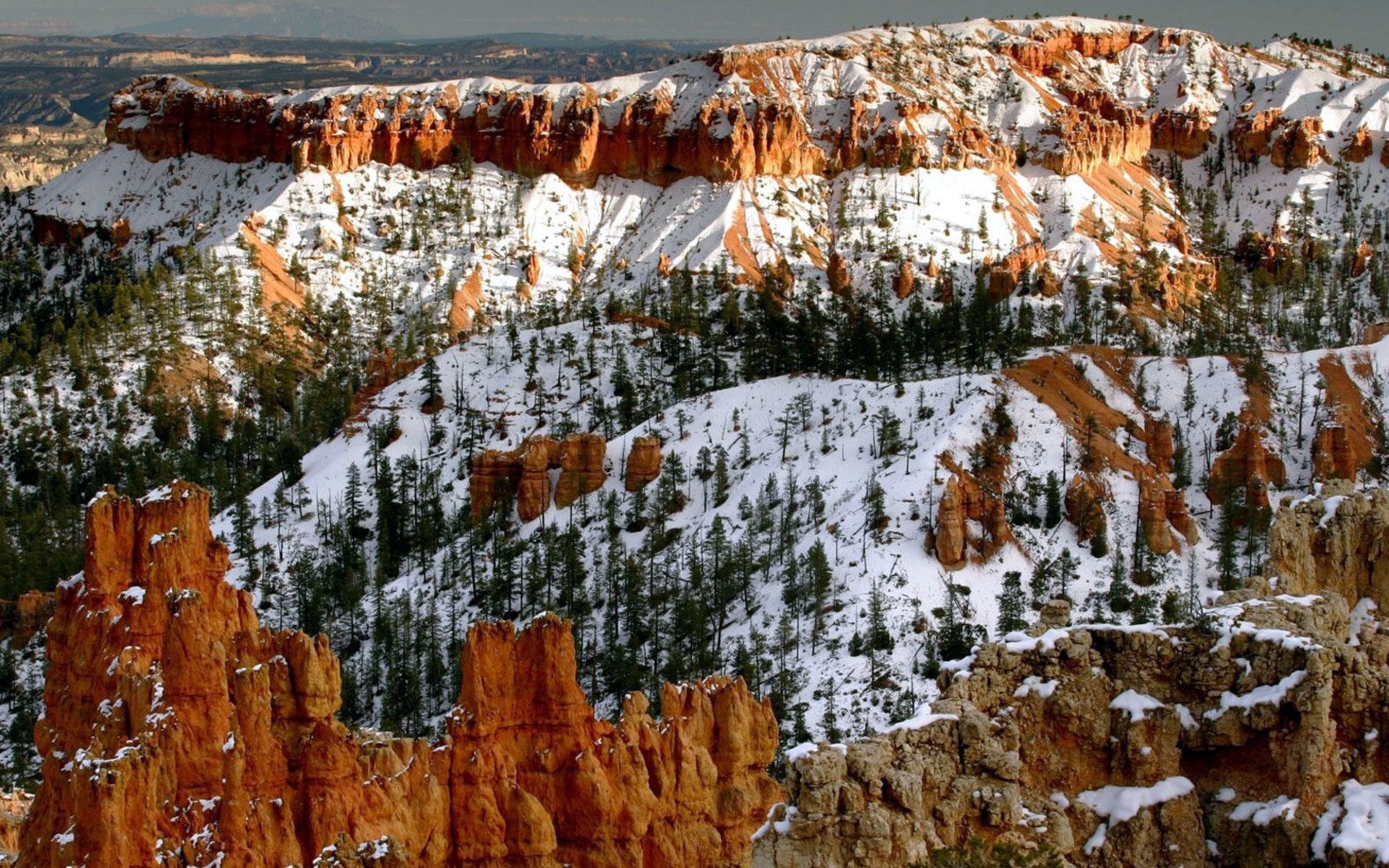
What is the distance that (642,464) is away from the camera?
120375 mm

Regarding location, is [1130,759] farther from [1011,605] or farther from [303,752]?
[1011,605]

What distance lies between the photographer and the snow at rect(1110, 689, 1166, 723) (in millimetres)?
33188

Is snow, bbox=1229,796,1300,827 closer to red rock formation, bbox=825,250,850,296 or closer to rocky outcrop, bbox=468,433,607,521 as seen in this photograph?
rocky outcrop, bbox=468,433,607,521

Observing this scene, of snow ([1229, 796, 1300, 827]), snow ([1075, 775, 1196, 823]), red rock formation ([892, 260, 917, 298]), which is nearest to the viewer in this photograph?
snow ([1229, 796, 1300, 827])

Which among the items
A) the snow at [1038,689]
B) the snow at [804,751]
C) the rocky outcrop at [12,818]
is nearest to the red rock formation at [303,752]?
the rocky outcrop at [12,818]

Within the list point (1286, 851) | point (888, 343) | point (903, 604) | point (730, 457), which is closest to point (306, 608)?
point (730, 457)

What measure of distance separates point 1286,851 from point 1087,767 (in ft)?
12.7

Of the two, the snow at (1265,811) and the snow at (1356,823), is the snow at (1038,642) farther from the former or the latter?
the snow at (1356,823)

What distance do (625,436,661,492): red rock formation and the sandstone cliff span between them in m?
85.8

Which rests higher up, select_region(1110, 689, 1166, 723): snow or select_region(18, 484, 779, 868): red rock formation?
select_region(1110, 689, 1166, 723): snow

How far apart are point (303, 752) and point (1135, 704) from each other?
A: 28.0 metres

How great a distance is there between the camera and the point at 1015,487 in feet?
355

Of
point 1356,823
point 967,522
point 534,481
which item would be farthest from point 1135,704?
point 534,481

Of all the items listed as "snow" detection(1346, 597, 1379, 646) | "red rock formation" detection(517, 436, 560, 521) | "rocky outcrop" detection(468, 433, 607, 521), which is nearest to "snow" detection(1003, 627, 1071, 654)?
"snow" detection(1346, 597, 1379, 646)
